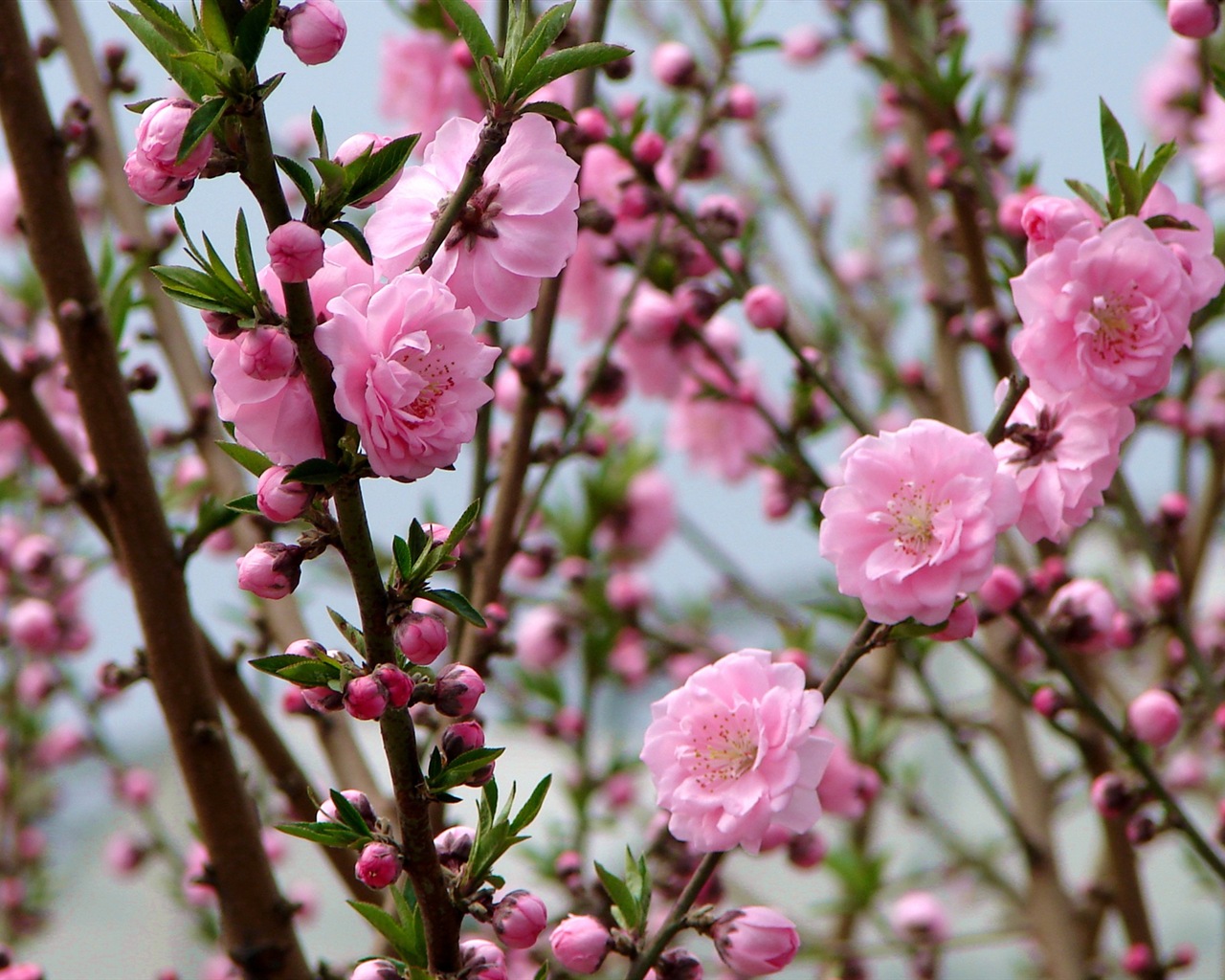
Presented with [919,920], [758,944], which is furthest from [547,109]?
[919,920]

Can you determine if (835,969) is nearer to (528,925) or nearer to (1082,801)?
(1082,801)

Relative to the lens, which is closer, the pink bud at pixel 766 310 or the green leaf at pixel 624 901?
the green leaf at pixel 624 901

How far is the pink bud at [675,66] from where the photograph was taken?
64.1 inches

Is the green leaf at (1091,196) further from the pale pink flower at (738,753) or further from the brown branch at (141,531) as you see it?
Result: the brown branch at (141,531)

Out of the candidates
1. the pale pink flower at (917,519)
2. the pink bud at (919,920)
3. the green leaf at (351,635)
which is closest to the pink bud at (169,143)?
the green leaf at (351,635)

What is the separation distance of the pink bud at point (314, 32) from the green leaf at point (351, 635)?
0.33 metres

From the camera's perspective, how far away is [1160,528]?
1.66 meters

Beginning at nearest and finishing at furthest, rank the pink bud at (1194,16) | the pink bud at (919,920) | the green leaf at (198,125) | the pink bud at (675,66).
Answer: the green leaf at (198,125), the pink bud at (1194,16), the pink bud at (675,66), the pink bud at (919,920)

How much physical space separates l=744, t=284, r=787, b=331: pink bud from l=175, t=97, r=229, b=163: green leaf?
2.67 ft

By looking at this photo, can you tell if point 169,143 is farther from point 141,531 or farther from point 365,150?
point 141,531

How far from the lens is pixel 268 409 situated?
0.68 metres

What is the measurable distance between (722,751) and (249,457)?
15.7 inches

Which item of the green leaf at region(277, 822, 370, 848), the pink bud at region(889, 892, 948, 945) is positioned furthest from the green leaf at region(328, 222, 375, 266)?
the pink bud at region(889, 892, 948, 945)

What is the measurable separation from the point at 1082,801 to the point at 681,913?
1943 millimetres
